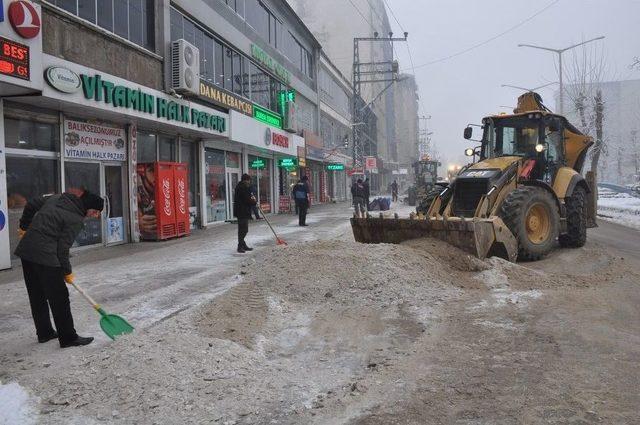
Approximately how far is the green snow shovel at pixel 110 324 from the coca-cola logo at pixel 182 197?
9428 millimetres

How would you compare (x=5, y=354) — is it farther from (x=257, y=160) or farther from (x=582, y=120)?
(x=582, y=120)

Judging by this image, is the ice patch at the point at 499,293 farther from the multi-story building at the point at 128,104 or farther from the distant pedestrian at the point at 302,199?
the distant pedestrian at the point at 302,199

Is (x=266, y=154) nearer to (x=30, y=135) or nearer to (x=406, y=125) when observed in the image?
(x=30, y=135)

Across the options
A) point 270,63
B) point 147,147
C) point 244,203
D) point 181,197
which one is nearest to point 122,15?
point 147,147

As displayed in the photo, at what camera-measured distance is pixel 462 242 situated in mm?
8555

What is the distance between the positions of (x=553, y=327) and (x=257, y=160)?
62.1 ft

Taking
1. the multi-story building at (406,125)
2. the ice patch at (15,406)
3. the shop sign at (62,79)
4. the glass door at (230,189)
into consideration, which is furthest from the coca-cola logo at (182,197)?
the multi-story building at (406,125)

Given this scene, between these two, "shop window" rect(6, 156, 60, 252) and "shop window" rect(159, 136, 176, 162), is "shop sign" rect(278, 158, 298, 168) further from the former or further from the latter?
"shop window" rect(6, 156, 60, 252)

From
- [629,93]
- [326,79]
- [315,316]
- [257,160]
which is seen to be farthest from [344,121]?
[629,93]

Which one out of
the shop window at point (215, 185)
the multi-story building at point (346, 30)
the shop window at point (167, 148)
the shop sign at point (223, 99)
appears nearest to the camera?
the shop window at point (167, 148)

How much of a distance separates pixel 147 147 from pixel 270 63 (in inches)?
430

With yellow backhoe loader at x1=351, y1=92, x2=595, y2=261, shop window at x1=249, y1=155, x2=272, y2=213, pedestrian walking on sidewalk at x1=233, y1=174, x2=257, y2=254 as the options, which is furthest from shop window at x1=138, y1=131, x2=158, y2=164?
shop window at x1=249, y1=155, x2=272, y2=213

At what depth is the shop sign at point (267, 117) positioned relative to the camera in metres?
21.9

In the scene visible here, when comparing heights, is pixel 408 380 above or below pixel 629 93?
below
